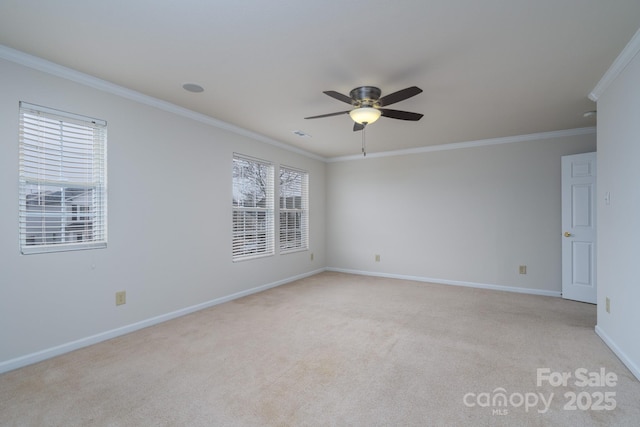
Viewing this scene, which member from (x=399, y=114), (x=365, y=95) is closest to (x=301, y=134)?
(x=365, y=95)

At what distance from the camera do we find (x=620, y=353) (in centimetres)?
255

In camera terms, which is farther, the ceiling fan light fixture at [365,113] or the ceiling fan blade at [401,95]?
the ceiling fan light fixture at [365,113]

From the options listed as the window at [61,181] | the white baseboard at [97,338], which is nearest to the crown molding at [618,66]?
the window at [61,181]

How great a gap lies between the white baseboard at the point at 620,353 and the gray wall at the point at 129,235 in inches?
160

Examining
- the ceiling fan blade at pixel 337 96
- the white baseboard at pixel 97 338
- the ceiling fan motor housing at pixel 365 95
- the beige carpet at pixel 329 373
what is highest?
the ceiling fan motor housing at pixel 365 95

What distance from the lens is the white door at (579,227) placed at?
13.7ft

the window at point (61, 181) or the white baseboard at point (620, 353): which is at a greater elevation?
the window at point (61, 181)

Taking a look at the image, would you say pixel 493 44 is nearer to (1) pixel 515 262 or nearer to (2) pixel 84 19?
(2) pixel 84 19

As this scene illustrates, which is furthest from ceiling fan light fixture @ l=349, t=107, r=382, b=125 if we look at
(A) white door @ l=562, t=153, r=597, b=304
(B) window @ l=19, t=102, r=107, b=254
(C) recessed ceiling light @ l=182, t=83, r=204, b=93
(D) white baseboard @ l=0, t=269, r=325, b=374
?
(A) white door @ l=562, t=153, r=597, b=304

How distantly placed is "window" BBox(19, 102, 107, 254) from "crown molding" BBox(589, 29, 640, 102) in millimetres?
4386

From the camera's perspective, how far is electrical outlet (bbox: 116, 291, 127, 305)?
10.0 feet

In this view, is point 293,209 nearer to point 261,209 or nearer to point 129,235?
point 261,209

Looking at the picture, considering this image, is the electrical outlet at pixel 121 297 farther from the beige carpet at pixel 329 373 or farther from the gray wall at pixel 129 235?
the beige carpet at pixel 329 373

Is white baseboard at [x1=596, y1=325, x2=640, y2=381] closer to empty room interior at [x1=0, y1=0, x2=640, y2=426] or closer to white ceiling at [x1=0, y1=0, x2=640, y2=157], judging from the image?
empty room interior at [x1=0, y1=0, x2=640, y2=426]
